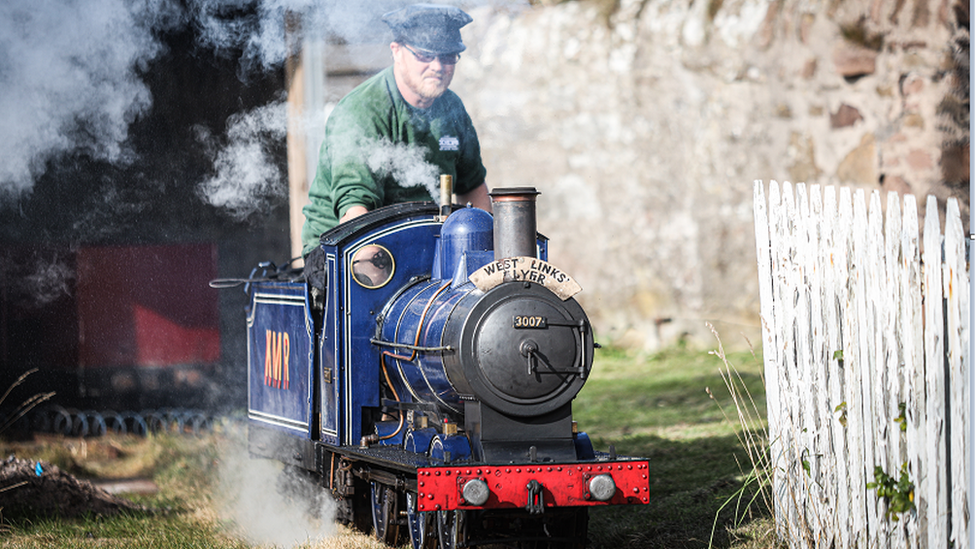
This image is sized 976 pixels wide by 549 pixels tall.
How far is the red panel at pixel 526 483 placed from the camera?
481 cm

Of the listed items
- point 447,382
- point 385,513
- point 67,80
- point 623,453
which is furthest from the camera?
point 67,80

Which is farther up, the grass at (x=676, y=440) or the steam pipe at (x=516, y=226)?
the steam pipe at (x=516, y=226)

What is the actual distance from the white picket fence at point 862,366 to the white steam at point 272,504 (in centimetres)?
283

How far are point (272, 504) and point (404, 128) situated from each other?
2905 millimetres

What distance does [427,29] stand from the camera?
803 centimetres

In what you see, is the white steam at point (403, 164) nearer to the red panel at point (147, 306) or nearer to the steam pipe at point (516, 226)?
the steam pipe at point (516, 226)

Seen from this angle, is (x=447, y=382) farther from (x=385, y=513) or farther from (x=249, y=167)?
(x=249, y=167)

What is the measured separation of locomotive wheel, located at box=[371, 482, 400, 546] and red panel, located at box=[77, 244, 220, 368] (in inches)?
198

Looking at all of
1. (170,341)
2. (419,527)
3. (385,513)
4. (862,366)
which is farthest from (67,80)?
(862,366)

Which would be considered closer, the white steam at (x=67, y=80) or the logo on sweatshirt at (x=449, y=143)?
the logo on sweatshirt at (x=449, y=143)

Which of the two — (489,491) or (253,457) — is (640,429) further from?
(489,491)

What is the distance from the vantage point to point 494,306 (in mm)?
5109

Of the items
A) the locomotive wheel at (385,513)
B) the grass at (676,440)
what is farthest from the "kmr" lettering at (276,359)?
the grass at (676,440)

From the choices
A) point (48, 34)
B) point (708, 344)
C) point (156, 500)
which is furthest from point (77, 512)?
point (708, 344)
